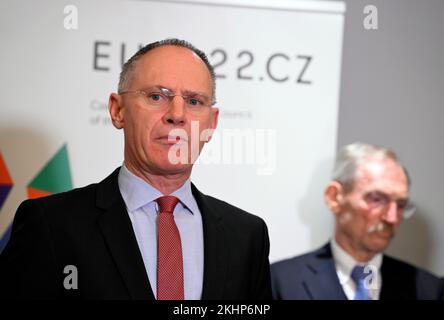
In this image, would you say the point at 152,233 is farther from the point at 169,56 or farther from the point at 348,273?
the point at 348,273

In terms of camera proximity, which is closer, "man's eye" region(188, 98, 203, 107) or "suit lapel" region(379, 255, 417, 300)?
"man's eye" region(188, 98, 203, 107)

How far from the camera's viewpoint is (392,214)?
2.04 meters

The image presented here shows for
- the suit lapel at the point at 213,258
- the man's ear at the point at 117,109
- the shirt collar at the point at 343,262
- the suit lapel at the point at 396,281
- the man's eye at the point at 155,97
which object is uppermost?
the man's eye at the point at 155,97

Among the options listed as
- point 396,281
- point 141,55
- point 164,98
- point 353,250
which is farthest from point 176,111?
point 396,281

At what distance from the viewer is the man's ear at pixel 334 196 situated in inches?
80.2

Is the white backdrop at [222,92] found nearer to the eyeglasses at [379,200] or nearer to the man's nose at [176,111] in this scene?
the eyeglasses at [379,200]

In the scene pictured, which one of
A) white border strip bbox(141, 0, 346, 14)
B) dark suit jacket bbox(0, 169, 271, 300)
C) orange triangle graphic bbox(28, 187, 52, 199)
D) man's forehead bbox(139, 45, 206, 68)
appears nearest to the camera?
dark suit jacket bbox(0, 169, 271, 300)

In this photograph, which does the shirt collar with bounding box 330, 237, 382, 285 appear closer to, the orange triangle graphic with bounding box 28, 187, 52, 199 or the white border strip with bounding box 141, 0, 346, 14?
the white border strip with bounding box 141, 0, 346, 14

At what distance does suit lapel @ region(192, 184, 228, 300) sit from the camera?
1653 millimetres

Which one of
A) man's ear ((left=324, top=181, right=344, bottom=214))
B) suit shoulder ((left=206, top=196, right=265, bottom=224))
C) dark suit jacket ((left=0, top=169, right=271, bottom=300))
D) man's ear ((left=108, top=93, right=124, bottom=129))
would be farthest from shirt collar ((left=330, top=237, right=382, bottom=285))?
man's ear ((left=108, top=93, right=124, bottom=129))

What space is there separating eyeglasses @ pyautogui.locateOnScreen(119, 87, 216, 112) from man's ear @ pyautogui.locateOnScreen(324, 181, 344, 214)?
569mm

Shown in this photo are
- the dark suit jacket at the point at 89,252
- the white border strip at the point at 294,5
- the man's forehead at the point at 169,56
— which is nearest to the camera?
the dark suit jacket at the point at 89,252

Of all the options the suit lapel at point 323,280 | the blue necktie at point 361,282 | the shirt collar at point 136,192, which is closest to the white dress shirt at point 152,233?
the shirt collar at point 136,192
